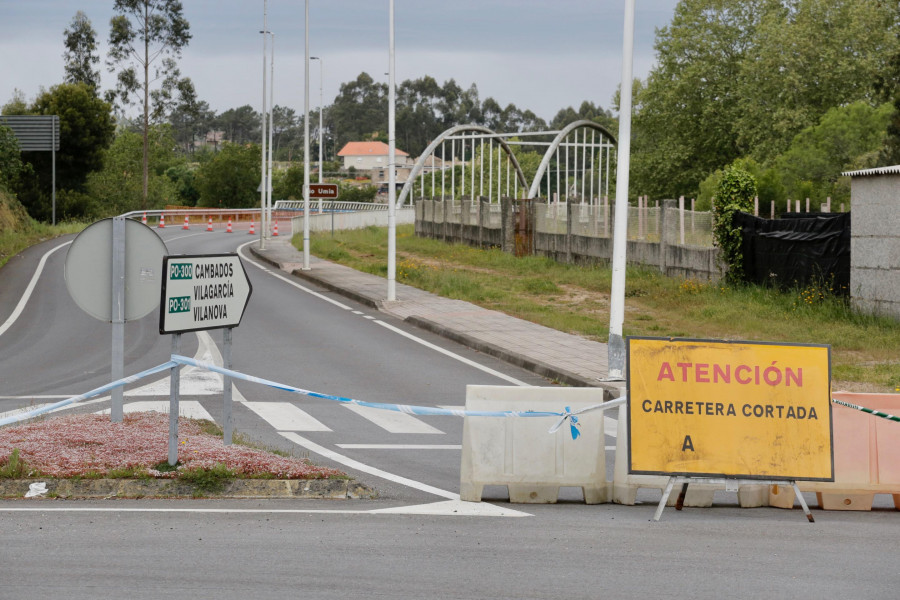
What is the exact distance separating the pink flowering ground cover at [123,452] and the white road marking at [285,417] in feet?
6.57

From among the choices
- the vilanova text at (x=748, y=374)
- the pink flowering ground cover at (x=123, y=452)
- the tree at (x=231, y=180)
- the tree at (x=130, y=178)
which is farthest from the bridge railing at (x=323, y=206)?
the vilanova text at (x=748, y=374)

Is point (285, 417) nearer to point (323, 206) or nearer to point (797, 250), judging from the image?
point (797, 250)

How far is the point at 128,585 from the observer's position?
19.4 feet

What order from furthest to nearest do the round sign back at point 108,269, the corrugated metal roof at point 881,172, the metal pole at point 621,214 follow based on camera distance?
the corrugated metal roof at point 881,172 < the metal pole at point 621,214 < the round sign back at point 108,269

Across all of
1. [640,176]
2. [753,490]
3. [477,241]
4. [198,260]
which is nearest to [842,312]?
[753,490]

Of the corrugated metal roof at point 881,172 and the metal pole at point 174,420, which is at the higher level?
the corrugated metal roof at point 881,172

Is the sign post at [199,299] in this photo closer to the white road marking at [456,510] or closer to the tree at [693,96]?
the white road marking at [456,510]

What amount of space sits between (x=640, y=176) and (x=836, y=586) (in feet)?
249

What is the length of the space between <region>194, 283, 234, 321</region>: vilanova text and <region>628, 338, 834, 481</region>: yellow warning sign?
10.4ft

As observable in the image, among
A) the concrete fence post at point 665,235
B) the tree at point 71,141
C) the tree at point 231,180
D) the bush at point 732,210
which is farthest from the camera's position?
the tree at point 231,180

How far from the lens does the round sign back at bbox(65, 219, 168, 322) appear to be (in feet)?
28.5

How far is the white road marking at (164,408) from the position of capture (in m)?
12.0

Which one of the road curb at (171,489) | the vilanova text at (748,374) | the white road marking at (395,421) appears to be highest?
the vilanova text at (748,374)

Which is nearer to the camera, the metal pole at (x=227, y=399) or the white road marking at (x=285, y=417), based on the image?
the metal pole at (x=227, y=399)
